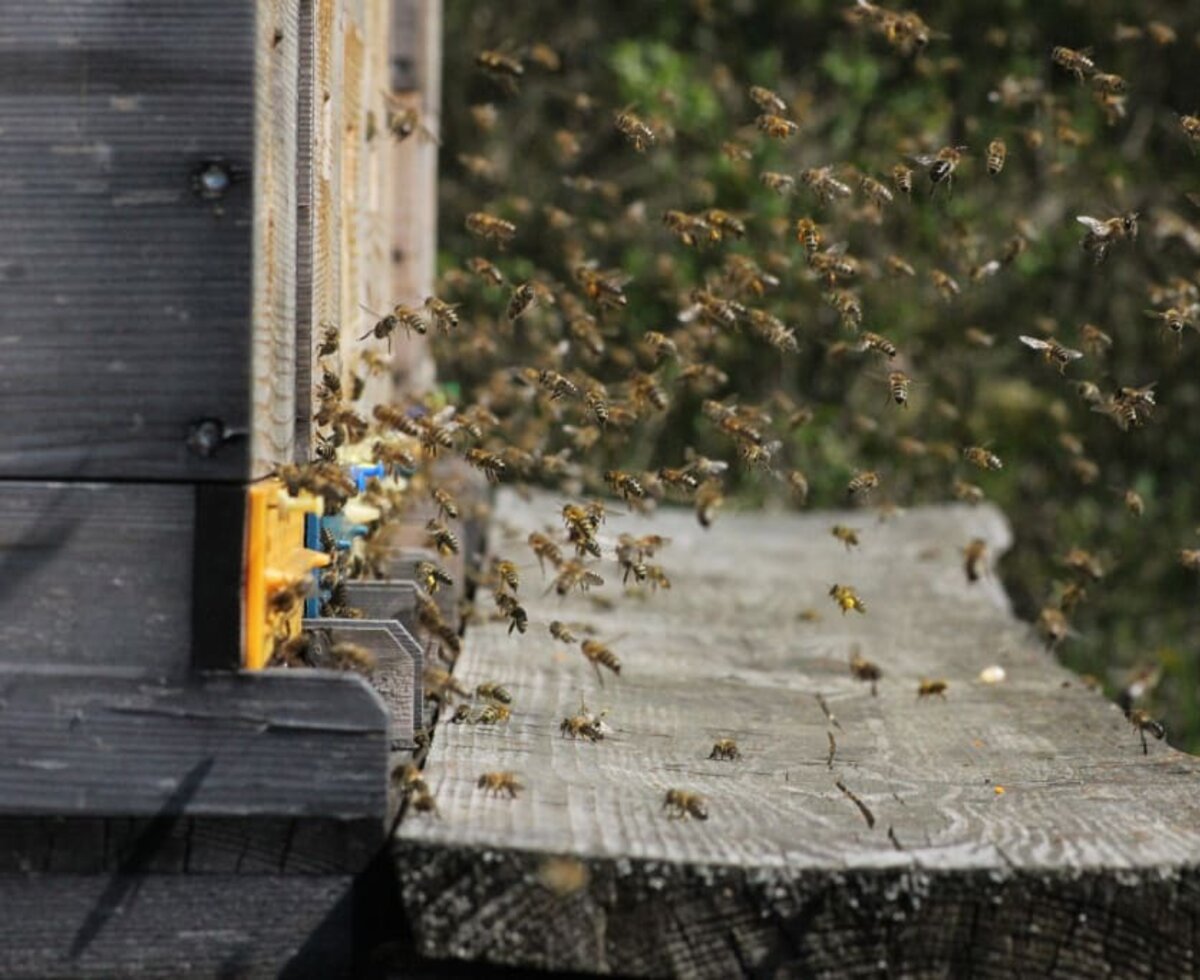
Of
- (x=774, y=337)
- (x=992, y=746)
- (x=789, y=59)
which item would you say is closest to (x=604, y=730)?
(x=992, y=746)

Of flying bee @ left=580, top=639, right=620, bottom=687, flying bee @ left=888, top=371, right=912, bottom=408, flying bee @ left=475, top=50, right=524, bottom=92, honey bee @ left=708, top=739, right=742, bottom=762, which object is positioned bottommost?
flying bee @ left=580, top=639, right=620, bottom=687

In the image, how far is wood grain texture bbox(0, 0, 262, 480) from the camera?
220cm

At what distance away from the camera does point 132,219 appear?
221cm

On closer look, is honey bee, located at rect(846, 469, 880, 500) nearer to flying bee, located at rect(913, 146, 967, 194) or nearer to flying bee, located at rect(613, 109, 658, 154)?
flying bee, located at rect(913, 146, 967, 194)

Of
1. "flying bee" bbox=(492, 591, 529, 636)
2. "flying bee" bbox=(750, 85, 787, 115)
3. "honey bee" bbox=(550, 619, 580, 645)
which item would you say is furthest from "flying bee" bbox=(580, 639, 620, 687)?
"flying bee" bbox=(750, 85, 787, 115)

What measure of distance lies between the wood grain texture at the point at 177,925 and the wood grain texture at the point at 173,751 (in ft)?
0.35

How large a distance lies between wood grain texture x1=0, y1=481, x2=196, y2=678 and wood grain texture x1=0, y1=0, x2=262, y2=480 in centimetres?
5

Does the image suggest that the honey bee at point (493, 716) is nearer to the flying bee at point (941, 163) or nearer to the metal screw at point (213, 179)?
the metal screw at point (213, 179)

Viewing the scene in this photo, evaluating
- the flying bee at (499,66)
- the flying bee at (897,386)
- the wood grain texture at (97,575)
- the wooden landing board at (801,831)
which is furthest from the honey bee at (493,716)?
the flying bee at (499,66)

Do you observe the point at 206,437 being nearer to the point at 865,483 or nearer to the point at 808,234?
the point at 865,483

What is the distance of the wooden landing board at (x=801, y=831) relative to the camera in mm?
2125

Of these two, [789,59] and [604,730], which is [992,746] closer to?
[604,730]

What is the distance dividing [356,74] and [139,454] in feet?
5.60

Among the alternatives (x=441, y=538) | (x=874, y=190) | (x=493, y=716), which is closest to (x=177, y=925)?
(x=493, y=716)
